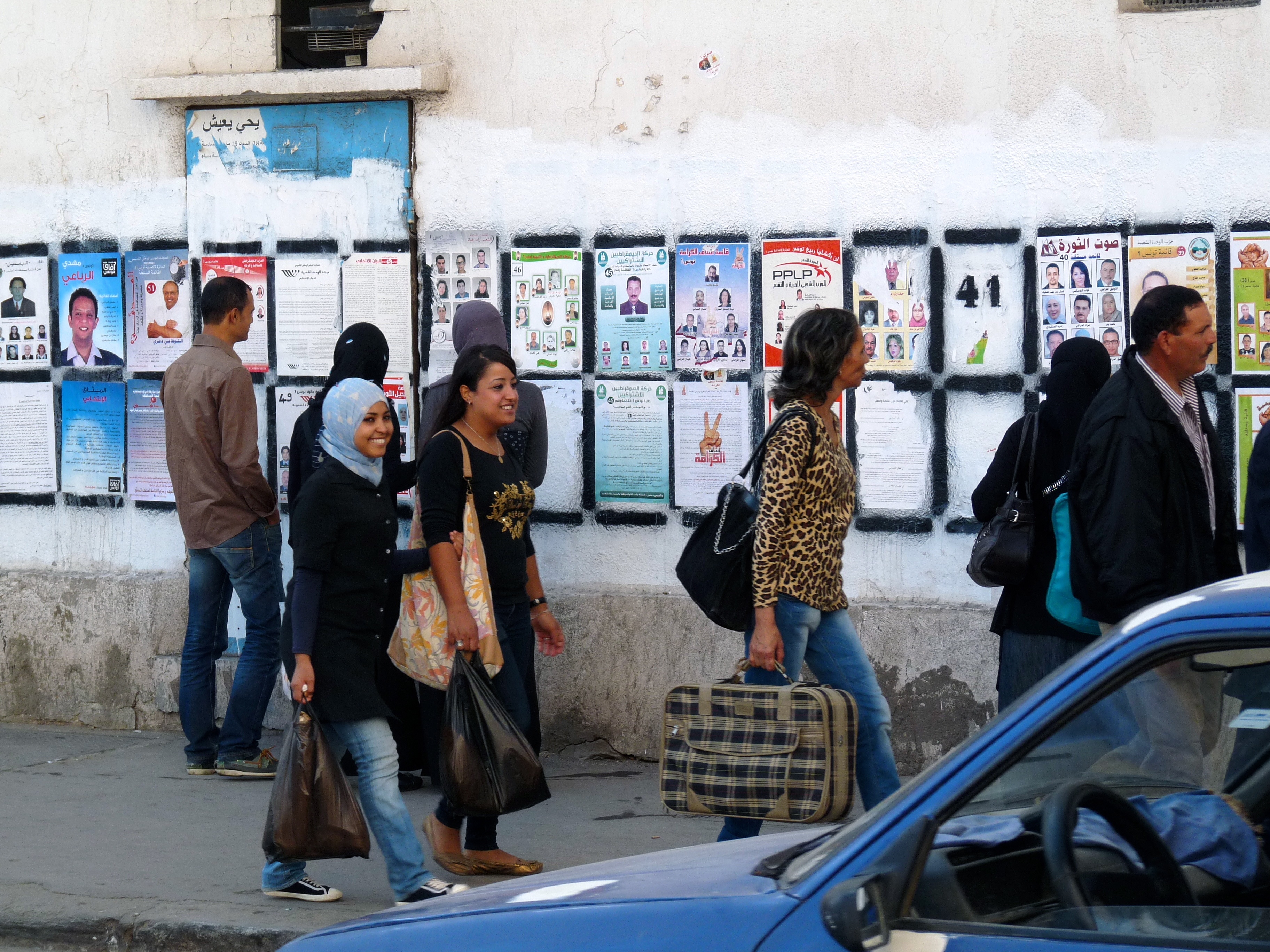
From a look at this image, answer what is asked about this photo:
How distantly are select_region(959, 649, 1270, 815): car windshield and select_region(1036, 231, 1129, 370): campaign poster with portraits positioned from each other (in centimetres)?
440

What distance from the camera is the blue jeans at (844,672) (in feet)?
15.9

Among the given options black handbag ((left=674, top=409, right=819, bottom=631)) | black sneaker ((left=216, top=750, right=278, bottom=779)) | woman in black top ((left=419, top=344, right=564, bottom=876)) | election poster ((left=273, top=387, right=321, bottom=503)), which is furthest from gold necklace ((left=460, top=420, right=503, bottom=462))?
election poster ((left=273, top=387, right=321, bottom=503))

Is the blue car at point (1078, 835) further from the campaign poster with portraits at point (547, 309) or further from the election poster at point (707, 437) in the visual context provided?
the campaign poster with portraits at point (547, 309)

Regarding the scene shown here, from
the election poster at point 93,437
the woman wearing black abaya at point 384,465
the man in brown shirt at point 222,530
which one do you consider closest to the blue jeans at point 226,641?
the man in brown shirt at point 222,530

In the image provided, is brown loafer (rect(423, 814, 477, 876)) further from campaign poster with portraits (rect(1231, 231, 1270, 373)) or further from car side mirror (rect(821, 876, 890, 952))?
campaign poster with portraits (rect(1231, 231, 1270, 373))

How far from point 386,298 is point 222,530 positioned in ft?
4.87

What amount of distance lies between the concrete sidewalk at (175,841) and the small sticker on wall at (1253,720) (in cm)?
349

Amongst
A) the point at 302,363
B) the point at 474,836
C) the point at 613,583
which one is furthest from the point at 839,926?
the point at 302,363

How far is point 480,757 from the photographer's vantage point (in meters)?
5.02

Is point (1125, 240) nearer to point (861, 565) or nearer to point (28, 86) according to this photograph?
point (861, 565)

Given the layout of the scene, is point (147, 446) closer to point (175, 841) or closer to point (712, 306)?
point (175, 841)

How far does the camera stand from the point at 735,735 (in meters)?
4.15

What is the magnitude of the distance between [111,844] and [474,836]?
165 cm

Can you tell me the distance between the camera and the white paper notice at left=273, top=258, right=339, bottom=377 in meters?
7.86
